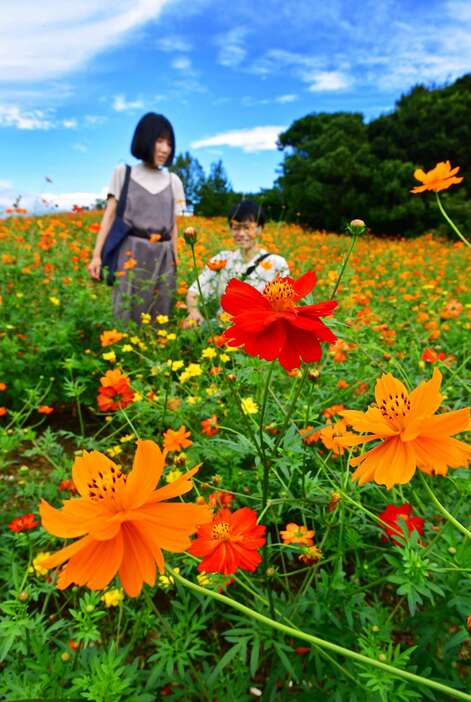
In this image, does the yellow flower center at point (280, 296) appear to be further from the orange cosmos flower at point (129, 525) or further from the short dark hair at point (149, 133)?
the short dark hair at point (149, 133)

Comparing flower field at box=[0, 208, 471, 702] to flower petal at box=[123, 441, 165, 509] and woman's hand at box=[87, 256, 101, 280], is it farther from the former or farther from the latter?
woman's hand at box=[87, 256, 101, 280]

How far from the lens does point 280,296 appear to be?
0.58 meters

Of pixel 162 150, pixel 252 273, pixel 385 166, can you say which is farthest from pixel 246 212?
pixel 385 166

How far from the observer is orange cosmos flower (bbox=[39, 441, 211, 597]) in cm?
42

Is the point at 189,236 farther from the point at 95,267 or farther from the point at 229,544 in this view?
the point at 95,267

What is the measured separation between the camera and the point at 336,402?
1443 millimetres

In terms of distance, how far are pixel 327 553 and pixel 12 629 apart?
2.51 feet

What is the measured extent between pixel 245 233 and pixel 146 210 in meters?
0.59

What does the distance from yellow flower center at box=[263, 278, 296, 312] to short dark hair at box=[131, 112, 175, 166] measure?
88.0 inches

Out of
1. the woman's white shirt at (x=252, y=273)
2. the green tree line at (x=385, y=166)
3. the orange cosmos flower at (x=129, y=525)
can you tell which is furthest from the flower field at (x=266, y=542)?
the green tree line at (x=385, y=166)

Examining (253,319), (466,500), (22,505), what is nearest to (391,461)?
(253,319)

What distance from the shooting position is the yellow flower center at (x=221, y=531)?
0.65 m

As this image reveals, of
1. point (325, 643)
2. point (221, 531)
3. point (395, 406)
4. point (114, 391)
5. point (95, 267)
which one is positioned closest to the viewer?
point (325, 643)

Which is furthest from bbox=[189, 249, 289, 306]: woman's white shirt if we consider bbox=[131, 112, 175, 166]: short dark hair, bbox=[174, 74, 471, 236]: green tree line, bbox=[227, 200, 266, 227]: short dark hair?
bbox=[174, 74, 471, 236]: green tree line
